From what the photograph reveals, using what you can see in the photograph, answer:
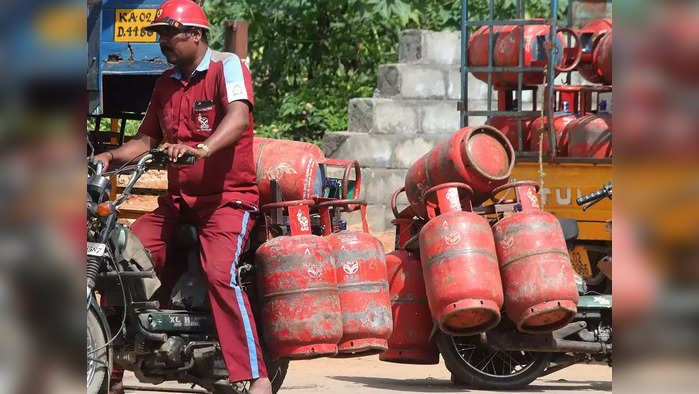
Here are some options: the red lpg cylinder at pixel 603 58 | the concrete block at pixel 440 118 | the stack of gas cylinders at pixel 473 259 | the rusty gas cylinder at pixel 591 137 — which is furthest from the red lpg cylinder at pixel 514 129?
the concrete block at pixel 440 118

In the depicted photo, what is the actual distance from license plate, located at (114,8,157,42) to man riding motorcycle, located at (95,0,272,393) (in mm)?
5524

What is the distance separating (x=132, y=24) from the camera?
10.7m

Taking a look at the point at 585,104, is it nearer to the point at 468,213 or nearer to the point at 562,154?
the point at 562,154

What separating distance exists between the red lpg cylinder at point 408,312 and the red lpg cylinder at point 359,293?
1.06 meters

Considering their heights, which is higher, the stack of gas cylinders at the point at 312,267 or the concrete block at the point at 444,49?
the concrete block at the point at 444,49

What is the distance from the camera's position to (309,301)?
531 centimetres

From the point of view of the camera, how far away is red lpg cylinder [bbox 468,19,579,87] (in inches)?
371

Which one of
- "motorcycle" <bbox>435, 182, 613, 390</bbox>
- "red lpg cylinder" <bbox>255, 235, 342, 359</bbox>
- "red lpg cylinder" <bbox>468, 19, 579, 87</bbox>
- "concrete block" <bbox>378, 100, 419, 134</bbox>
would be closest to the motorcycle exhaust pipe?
"motorcycle" <bbox>435, 182, 613, 390</bbox>

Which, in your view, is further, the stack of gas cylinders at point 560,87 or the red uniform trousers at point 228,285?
the stack of gas cylinders at point 560,87

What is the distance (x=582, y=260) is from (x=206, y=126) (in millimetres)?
4813

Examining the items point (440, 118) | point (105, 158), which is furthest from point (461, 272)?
point (440, 118)

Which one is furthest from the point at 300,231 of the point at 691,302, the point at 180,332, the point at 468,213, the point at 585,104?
the point at 585,104

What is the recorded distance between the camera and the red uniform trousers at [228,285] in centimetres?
505

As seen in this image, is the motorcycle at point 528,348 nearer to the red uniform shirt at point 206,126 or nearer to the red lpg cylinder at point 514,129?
the red uniform shirt at point 206,126
